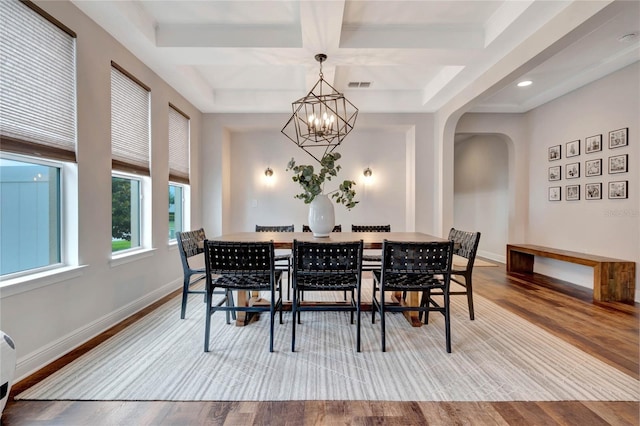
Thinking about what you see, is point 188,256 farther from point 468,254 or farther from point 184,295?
point 468,254

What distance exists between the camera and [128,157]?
291 cm

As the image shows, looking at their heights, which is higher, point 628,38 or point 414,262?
point 628,38

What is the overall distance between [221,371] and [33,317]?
4.27 feet

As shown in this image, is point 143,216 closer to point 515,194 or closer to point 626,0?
point 626,0

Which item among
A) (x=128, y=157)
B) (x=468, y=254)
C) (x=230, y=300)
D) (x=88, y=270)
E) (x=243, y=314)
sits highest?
(x=128, y=157)

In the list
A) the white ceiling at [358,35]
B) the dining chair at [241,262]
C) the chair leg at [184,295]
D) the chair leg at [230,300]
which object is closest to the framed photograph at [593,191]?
the white ceiling at [358,35]

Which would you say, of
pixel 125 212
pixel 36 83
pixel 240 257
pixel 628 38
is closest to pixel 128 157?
pixel 125 212

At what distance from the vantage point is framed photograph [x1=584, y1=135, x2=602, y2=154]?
3.77m

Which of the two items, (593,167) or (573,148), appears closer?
(593,167)

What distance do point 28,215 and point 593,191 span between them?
6040 millimetres

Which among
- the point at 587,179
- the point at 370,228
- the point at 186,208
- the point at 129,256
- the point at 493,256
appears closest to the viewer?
the point at 129,256

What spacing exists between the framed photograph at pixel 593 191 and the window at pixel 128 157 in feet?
18.6

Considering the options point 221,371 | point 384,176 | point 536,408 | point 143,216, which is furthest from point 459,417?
point 384,176

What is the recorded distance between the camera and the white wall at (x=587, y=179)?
3381 millimetres
